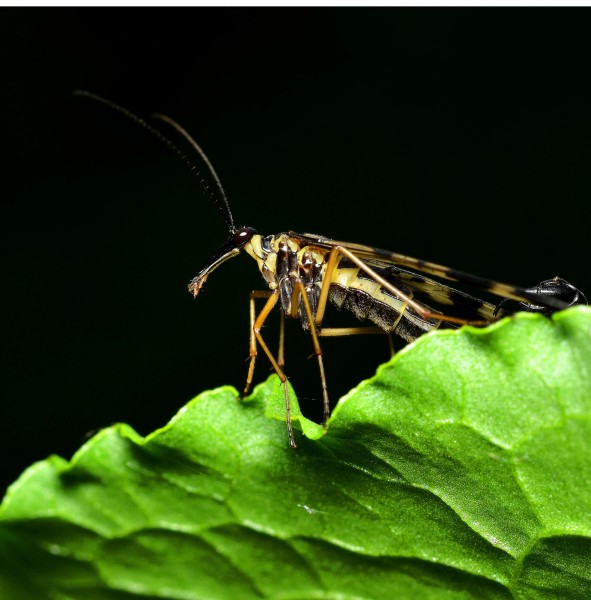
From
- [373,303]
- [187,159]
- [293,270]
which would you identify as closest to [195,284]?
[293,270]

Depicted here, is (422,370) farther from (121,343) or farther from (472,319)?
(121,343)

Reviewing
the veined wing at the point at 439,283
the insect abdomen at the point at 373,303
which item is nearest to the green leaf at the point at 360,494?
the veined wing at the point at 439,283

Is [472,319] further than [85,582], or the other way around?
[472,319]

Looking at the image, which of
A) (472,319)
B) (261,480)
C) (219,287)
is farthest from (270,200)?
(261,480)

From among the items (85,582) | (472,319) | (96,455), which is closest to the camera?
(85,582)

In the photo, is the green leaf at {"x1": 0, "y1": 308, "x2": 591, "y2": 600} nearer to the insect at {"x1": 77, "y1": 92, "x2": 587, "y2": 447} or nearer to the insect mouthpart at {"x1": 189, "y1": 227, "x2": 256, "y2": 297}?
the insect at {"x1": 77, "y1": 92, "x2": 587, "y2": 447}

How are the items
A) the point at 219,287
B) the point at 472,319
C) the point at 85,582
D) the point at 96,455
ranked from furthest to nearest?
the point at 219,287
the point at 472,319
the point at 96,455
the point at 85,582

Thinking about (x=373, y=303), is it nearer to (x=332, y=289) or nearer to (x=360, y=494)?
(x=332, y=289)

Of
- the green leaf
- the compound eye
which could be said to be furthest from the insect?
the green leaf
